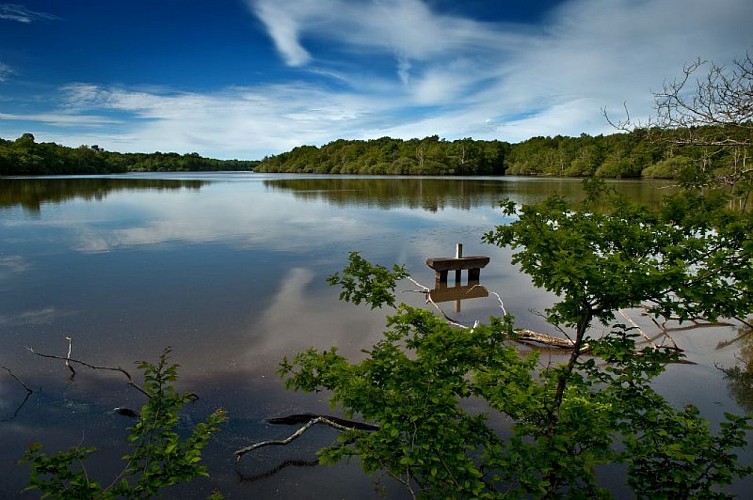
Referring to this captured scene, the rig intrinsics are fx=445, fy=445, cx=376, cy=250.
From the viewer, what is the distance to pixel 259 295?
13.9 meters

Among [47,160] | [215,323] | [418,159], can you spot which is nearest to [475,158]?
[418,159]

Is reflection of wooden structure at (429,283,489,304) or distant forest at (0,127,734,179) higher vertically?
distant forest at (0,127,734,179)

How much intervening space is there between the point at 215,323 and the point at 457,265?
26.2ft

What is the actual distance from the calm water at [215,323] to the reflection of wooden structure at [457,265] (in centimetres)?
62

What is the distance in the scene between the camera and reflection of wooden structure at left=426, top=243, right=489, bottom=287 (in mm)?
15008

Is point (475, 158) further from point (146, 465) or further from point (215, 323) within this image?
point (146, 465)

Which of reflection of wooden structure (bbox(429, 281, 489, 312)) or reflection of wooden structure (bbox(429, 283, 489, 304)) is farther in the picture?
reflection of wooden structure (bbox(429, 283, 489, 304))

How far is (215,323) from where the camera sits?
11.5m

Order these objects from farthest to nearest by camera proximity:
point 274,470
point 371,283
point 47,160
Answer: point 47,160, point 274,470, point 371,283

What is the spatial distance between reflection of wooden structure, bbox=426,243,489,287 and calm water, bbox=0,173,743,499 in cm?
62

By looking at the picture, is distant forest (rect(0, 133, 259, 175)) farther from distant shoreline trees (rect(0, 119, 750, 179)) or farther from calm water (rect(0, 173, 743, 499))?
calm water (rect(0, 173, 743, 499))

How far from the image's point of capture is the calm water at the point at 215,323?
262 inches

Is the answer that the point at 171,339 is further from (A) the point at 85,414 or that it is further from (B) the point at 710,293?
(B) the point at 710,293

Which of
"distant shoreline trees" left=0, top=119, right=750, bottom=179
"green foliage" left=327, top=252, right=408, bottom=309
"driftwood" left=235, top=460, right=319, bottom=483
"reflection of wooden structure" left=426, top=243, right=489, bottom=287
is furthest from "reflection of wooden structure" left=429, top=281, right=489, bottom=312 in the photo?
"distant shoreline trees" left=0, top=119, right=750, bottom=179
